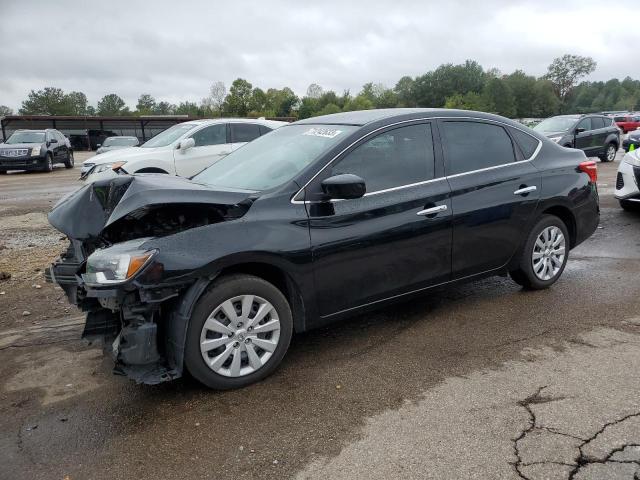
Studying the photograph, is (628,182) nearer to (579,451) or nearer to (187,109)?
(579,451)

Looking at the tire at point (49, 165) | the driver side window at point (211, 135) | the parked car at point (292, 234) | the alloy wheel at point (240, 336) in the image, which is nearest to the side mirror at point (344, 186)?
the parked car at point (292, 234)

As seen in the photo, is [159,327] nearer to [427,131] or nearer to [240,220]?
[240,220]

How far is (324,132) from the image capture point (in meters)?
4.23

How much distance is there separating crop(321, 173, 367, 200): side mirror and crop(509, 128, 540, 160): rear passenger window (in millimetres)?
2041

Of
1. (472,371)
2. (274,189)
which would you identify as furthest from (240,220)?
(472,371)

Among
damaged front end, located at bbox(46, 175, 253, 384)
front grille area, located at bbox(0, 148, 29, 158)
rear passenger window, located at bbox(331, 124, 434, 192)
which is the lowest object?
damaged front end, located at bbox(46, 175, 253, 384)

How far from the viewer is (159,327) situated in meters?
3.28

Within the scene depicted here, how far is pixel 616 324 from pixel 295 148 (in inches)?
115

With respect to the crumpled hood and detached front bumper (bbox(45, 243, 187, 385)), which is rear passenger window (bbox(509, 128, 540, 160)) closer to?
the crumpled hood

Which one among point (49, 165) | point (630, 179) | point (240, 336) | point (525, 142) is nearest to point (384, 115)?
point (525, 142)

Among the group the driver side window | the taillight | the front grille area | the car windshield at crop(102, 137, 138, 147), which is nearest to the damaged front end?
the taillight

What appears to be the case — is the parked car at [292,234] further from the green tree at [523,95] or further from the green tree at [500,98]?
the green tree at [523,95]

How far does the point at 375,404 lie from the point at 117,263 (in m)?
1.73

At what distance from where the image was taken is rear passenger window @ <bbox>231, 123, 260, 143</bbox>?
11172 mm
